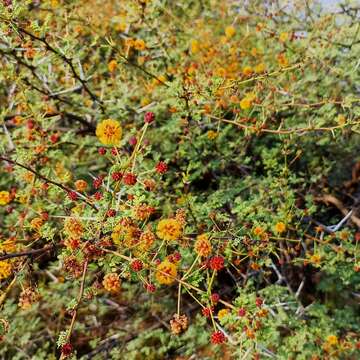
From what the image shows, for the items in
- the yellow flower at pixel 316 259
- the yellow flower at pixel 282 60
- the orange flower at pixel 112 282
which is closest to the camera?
the orange flower at pixel 112 282

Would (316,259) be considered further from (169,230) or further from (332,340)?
(169,230)

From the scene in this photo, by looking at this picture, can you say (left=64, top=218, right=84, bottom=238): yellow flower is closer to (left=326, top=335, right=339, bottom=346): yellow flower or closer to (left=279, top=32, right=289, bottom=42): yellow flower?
(left=326, top=335, right=339, bottom=346): yellow flower

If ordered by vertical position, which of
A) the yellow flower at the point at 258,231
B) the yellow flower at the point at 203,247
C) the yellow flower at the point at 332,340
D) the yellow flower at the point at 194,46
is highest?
the yellow flower at the point at 194,46

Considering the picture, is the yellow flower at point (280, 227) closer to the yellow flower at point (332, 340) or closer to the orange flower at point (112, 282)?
the yellow flower at point (332, 340)

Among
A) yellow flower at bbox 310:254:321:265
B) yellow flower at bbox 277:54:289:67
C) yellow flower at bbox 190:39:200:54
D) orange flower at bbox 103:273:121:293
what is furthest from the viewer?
yellow flower at bbox 190:39:200:54

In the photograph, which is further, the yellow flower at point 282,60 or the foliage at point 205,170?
the yellow flower at point 282,60

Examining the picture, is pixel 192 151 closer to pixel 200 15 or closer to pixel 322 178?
pixel 322 178

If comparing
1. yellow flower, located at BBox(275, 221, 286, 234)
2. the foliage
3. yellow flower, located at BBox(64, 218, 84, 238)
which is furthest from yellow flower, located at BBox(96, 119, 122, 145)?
yellow flower, located at BBox(275, 221, 286, 234)

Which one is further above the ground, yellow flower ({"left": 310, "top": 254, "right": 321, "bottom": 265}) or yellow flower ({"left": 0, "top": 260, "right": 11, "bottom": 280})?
yellow flower ({"left": 0, "top": 260, "right": 11, "bottom": 280})

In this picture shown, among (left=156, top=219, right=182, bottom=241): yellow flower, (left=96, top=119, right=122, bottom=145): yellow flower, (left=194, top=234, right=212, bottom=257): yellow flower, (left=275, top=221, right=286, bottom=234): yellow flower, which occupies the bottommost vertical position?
(left=275, top=221, right=286, bottom=234): yellow flower

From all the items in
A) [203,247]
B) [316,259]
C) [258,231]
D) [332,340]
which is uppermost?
[203,247]

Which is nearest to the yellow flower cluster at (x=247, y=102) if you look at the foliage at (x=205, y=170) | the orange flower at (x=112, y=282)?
the foliage at (x=205, y=170)

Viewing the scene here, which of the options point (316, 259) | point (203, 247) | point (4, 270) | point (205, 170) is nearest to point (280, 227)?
point (316, 259)

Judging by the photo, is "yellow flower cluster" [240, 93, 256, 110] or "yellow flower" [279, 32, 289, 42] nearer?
"yellow flower cluster" [240, 93, 256, 110]
